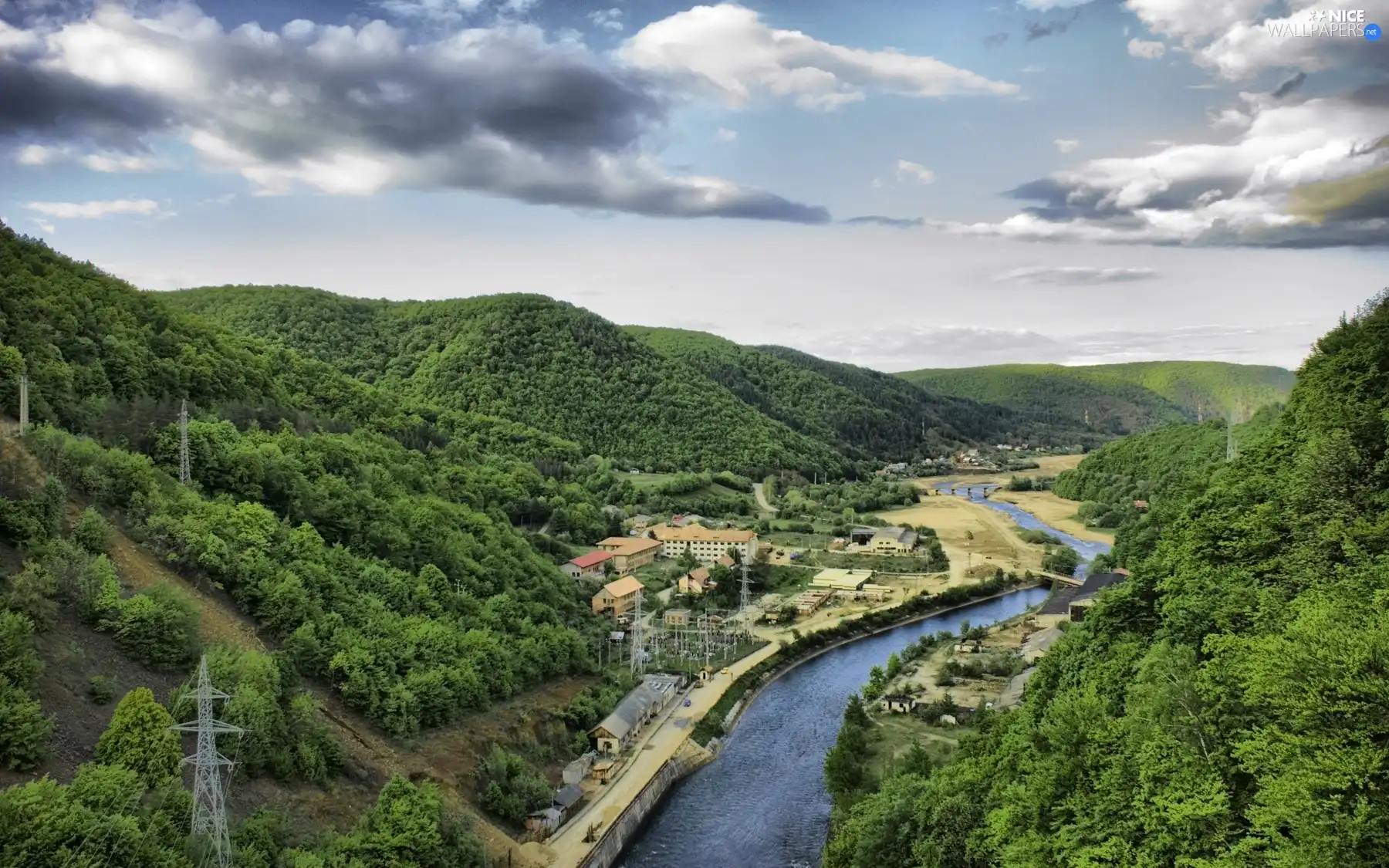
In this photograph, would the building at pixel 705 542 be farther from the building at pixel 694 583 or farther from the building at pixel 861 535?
the building at pixel 861 535

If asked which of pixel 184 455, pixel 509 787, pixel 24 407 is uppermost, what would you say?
pixel 24 407

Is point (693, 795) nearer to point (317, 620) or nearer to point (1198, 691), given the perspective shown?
point (317, 620)

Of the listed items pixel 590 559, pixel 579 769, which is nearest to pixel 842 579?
pixel 590 559

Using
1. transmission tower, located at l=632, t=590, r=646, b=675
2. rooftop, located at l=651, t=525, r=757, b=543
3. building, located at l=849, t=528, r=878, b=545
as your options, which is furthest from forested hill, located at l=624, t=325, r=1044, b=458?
transmission tower, located at l=632, t=590, r=646, b=675

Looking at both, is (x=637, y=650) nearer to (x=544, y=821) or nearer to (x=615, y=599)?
(x=615, y=599)

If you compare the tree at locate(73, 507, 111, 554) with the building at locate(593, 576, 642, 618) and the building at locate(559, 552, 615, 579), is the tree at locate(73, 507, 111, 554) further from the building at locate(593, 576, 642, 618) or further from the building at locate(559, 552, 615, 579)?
the building at locate(559, 552, 615, 579)

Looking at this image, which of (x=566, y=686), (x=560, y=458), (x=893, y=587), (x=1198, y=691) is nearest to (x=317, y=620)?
(x=566, y=686)
